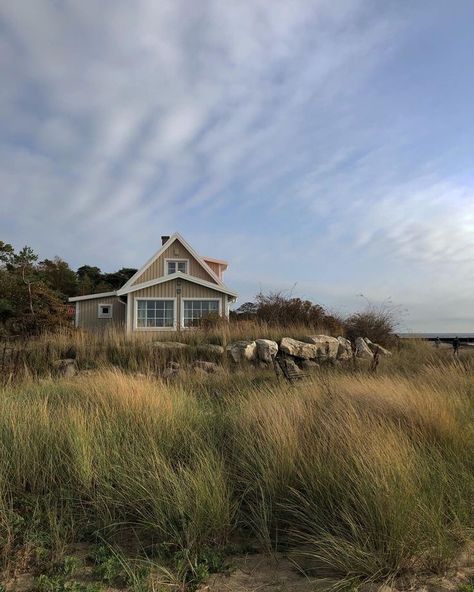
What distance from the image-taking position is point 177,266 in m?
27.4

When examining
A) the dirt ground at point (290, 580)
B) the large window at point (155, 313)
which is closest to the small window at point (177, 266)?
the large window at point (155, 313)

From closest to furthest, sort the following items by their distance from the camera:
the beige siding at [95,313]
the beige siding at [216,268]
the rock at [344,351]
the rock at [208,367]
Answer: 1. the rock at [208,367]
2. the rock at [344,351]
3. the beige siding at [95,313]
4. the beige siding at [216,268]

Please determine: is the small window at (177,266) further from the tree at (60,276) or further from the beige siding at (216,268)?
the tree at (60,276)

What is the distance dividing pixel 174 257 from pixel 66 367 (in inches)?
625

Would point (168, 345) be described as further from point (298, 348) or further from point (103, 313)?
point (103, 313)

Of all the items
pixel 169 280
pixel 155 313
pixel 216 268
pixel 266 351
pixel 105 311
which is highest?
pixel 216 268

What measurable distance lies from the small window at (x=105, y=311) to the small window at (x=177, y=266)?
3814 millimetres

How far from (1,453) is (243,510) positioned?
2.10m

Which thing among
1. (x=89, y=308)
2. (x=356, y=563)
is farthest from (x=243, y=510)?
(x=89, y=308)

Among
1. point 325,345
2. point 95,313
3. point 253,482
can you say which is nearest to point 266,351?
point 325,345

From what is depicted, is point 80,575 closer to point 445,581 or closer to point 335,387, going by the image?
point 445,581

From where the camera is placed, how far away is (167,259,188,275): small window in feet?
89.6

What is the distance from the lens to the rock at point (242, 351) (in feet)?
44.1

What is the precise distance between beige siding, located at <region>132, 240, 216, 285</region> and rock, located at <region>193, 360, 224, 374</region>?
14844mm
